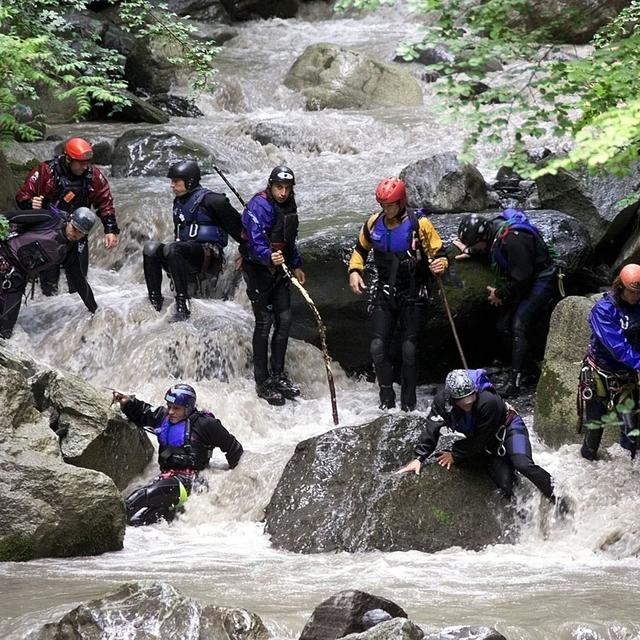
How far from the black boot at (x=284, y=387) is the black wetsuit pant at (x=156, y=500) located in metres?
2.12

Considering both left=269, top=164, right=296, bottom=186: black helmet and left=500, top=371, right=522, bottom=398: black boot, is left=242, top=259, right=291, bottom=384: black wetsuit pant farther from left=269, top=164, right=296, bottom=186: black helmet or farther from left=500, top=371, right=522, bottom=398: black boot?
left=500, top=371, right=522, bottom=398: black boot

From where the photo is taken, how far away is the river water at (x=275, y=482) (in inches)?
236

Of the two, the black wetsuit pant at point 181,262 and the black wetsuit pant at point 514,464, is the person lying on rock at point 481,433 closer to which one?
the black wetsuit pant at point 514,464

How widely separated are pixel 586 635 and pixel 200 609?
2044mm

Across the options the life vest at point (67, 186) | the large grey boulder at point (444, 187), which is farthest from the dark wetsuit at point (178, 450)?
the large grey boulder at point (444, 187)

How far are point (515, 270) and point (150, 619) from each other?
6.02 m

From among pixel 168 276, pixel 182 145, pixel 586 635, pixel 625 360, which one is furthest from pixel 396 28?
pixel 586 635

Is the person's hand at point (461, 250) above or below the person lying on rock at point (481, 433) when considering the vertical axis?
above

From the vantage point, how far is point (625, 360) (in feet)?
25.1

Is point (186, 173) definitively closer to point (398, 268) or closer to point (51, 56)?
point (51, 56)

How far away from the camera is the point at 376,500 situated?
7.84 metres

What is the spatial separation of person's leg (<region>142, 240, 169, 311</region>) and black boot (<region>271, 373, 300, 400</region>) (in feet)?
5.19

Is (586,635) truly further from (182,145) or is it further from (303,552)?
(182,145)

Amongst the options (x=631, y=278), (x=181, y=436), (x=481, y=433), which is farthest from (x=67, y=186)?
(x=631, y=278)
